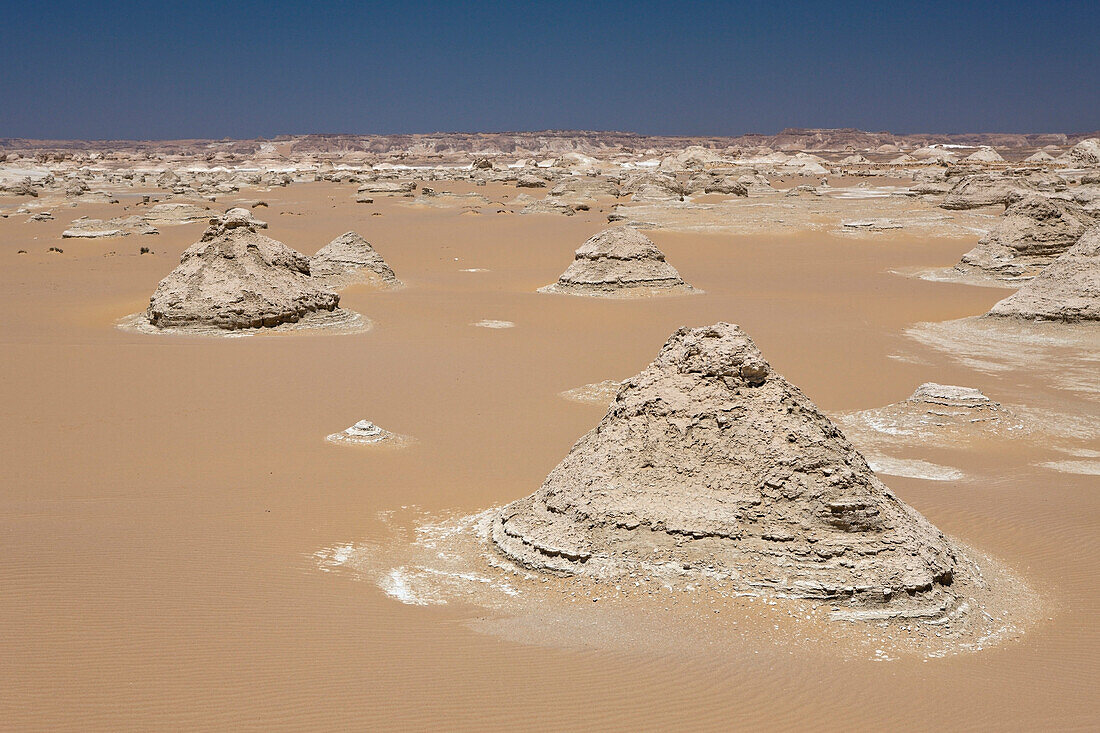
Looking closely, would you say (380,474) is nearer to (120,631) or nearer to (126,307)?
(120,631)

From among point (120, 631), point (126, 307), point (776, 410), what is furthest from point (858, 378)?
point (126, 307)

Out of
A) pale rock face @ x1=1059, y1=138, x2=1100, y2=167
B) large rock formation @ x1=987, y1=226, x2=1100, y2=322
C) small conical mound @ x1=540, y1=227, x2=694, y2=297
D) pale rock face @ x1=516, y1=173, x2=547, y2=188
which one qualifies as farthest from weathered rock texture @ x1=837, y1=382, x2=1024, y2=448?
pale rock face @ x1=1059, y1=138, x2=1100, y2=167

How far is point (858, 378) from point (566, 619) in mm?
9784

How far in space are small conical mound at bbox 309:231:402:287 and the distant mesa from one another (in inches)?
192

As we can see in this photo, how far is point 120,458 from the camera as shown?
9.02m

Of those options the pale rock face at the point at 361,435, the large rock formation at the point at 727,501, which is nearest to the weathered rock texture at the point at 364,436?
the pale rock face at the point at 361,435

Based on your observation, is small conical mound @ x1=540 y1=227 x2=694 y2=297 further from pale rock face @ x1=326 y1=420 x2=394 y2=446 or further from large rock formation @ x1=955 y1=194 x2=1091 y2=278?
pale rock face @ x1=326 y1=420 x2=394 y2=446

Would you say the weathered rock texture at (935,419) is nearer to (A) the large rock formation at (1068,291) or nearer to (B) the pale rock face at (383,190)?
(A) the large rock formation at (1068,291)

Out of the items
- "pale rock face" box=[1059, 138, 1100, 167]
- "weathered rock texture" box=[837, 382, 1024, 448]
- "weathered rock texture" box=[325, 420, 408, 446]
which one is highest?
"pale rock face" box=[1059, 138, 1100, 167]

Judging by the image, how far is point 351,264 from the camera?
22625 millimetres

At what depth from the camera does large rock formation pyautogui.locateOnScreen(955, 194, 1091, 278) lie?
23000 millimetres

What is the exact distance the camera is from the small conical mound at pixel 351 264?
22.1 m

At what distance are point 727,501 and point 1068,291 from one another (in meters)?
14.1

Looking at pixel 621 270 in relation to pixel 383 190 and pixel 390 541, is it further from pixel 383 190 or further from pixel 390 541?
pixel 383 190
